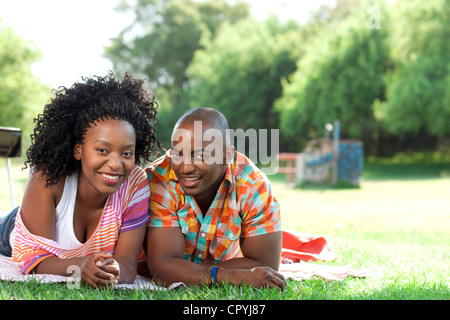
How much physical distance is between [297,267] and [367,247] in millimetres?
1903

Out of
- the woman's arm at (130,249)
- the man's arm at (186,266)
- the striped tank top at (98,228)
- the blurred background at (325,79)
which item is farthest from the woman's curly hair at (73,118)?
the blurred background at (325,79)

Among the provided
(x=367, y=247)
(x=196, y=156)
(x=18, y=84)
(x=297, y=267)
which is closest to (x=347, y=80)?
(x=18, y=84)

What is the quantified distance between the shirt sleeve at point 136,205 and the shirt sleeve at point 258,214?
687 mm

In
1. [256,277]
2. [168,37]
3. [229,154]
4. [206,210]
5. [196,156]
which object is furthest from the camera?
[168,37]

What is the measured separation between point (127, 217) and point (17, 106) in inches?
949

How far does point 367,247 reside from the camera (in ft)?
18.2

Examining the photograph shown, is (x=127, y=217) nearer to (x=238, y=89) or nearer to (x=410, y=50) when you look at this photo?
(x=410, y=50)

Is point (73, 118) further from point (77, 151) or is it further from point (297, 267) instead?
point (297, 267)

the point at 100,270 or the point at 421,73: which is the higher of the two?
the point at 421,73

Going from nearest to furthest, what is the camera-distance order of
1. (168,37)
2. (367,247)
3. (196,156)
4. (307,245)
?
(196,156) → (307,245) → (367,247) → (168,37)

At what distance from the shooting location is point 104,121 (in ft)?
10.2

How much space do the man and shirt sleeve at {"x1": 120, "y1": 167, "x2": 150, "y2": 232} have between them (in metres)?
0.08

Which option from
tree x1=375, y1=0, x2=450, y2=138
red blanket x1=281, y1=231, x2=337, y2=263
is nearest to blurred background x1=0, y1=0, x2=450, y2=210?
tree x1=375, y1=0, x2=450, y2=138

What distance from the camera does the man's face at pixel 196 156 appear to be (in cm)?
311
